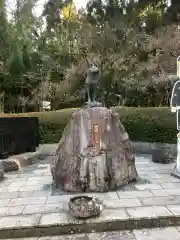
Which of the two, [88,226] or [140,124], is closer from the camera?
[88,226]

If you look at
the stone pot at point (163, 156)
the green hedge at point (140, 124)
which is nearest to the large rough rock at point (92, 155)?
the stone pot at point (163, 156)

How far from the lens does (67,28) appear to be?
14.9 meters

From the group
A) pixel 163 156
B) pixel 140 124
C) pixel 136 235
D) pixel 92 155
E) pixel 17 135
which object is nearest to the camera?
pixel 136 235

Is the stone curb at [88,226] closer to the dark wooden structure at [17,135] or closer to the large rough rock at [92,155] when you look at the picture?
the large rough rock at [92,155]

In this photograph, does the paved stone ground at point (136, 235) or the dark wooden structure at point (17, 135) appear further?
the dark wooden structure at point (17, 135)

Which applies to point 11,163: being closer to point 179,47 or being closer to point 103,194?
point 103,194

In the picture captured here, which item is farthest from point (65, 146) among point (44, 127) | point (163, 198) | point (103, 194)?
point (44, 127)

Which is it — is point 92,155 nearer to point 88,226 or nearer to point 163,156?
point 88,226

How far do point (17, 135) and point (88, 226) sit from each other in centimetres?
535

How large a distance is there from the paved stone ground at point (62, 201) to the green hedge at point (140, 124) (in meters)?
2.86

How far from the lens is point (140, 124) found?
9.89 meters

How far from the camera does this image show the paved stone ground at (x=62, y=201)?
4.01 meters

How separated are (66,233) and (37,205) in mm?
968

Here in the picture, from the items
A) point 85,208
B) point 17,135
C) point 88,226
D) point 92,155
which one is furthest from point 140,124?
point 88,226
